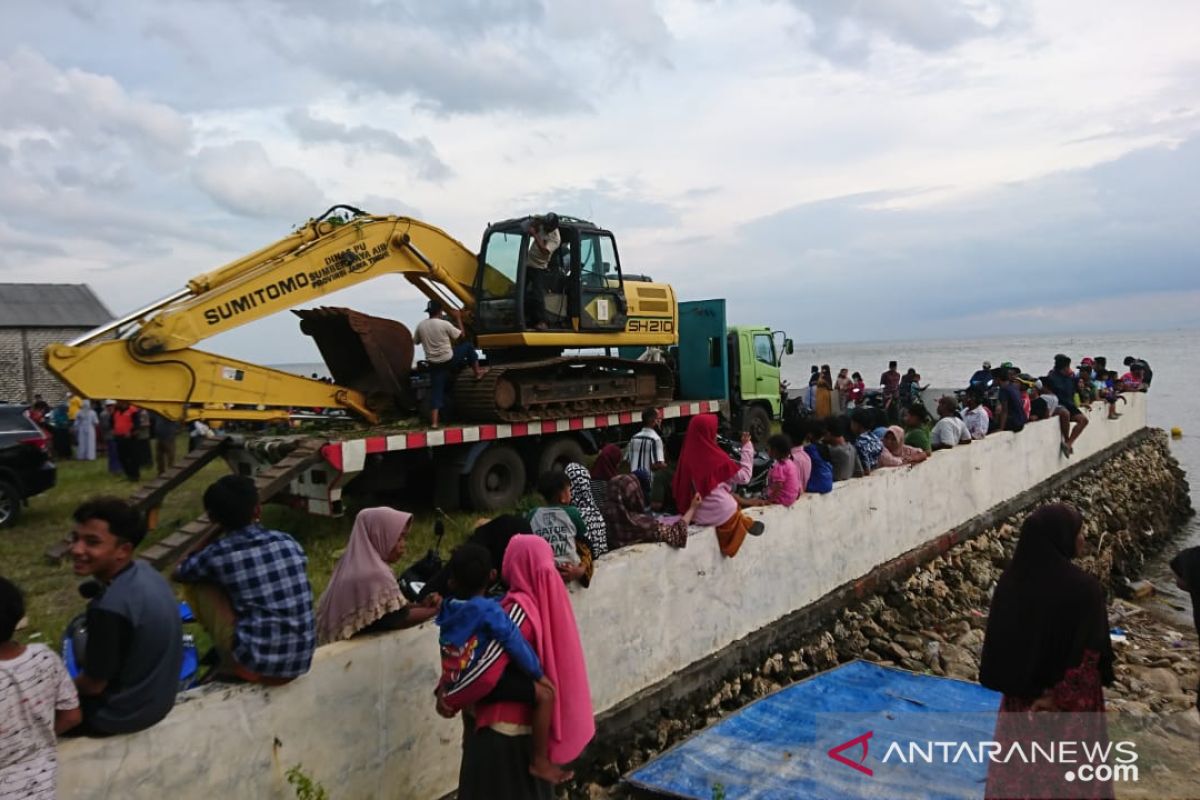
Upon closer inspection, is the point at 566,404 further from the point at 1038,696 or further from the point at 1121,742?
the point at 1038,696

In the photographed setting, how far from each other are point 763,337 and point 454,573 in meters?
14.1

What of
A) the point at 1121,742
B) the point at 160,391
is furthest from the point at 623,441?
the point at 1121,742

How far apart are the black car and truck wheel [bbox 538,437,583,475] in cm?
655

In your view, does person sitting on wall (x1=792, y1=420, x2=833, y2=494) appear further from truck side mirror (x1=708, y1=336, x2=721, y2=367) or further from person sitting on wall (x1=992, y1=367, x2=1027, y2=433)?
truck side mirror (x1=708, y1=336, x2=721, y2=367)

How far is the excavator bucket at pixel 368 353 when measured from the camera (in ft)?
33.5

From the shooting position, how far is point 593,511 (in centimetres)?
584

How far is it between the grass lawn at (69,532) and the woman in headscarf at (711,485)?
2.80m

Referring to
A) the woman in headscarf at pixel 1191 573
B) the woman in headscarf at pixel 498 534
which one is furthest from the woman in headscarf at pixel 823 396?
the woman in headscarf at pixel 498 534

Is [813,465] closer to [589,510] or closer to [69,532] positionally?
[589,510]

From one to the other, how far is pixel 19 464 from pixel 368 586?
8960 mm

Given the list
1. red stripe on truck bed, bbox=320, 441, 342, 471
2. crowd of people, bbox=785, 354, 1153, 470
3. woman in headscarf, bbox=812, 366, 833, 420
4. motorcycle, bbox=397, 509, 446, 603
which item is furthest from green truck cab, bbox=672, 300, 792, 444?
motorcycle, bbox=397, 509, 446, 603

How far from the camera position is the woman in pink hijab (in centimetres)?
419

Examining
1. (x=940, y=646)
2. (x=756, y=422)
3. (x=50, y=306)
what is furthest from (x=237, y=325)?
(x=50, y=306)

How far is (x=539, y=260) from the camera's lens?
11.0 meters
